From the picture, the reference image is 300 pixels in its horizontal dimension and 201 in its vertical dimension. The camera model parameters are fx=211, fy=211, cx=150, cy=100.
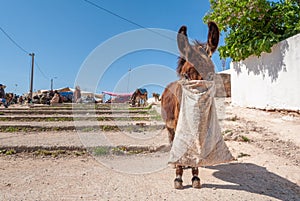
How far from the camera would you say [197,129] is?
7.70ft

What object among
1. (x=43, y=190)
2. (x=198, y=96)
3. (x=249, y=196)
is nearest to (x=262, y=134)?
(x=249, y=196)

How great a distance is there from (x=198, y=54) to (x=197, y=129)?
35.8 inches

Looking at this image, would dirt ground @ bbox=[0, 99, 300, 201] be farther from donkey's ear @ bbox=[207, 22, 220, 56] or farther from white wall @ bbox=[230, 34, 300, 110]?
white wall @ bbox=[230, 34, 300, 110]

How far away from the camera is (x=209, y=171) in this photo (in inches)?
135

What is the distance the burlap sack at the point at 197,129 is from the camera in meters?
2.34

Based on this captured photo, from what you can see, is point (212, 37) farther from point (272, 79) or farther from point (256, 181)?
point (272, 79)

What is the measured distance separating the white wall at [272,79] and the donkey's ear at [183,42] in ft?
21.8

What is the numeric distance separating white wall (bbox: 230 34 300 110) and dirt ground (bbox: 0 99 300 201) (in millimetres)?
3572

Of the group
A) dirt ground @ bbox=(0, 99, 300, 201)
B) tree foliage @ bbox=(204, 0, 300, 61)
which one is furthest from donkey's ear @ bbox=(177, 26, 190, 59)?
tree foliage @ bbox=(204, 0, 300, 61)

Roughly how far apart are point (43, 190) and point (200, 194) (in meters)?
1.92

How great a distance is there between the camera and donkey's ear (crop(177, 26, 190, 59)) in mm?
2648

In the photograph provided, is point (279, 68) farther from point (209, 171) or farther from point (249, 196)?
point (249, 196)

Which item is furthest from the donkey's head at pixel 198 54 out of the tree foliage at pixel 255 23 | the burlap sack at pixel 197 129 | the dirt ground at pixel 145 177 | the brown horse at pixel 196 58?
the tree foliage at pixel 255 23

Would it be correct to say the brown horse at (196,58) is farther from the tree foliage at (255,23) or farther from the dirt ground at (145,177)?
the tree foliage at (255,23)
